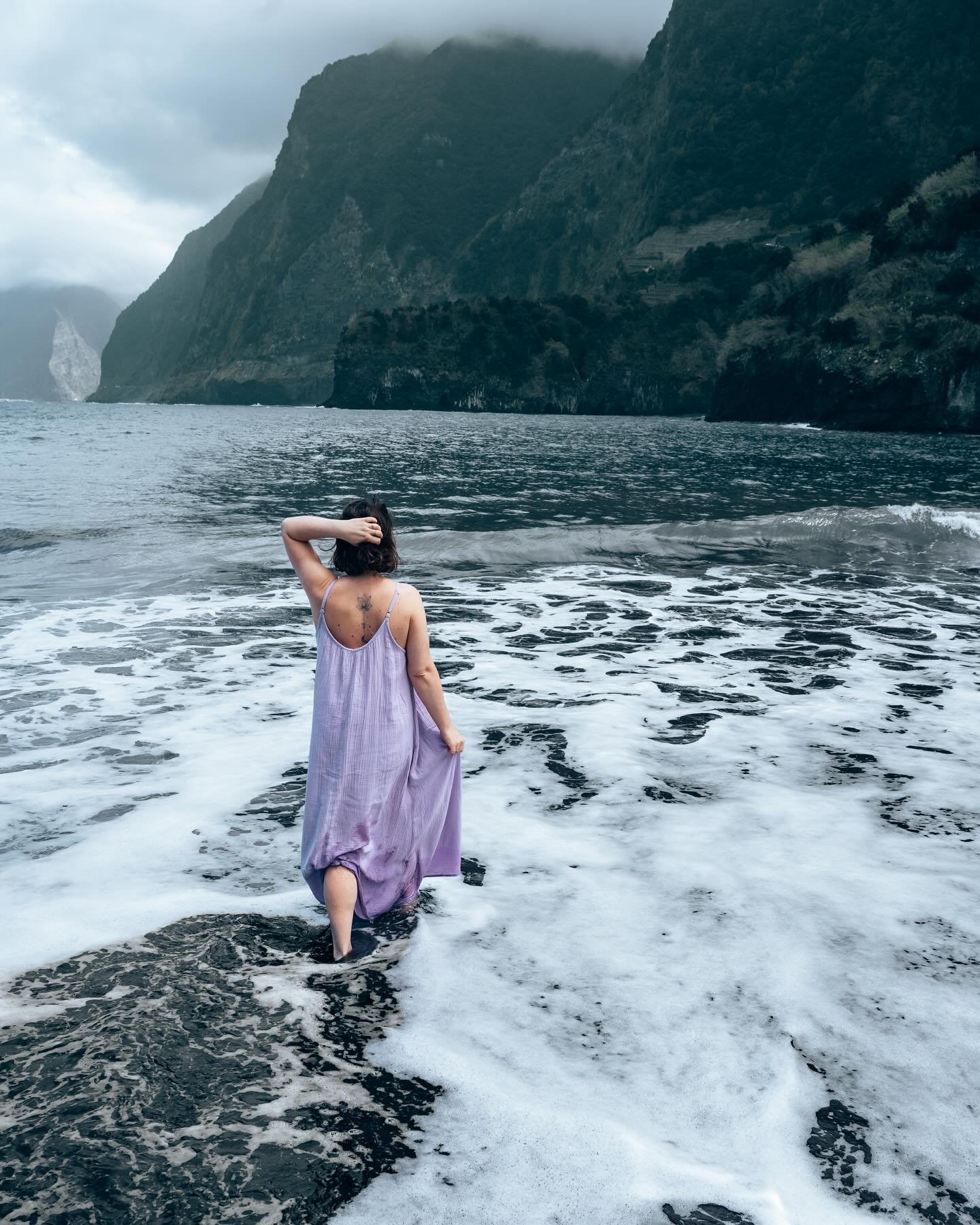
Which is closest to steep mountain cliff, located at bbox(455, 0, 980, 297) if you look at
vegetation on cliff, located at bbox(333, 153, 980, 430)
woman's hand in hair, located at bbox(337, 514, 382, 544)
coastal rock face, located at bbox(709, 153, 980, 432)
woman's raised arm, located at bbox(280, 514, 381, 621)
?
vegetation on cliff, located at bbox(333, 153, 980, 430)

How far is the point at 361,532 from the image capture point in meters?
3.57

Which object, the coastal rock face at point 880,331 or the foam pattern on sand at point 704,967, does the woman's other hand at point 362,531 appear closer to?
the foam pattern on sand at point 704,967

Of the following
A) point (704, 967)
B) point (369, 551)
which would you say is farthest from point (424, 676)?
point (704, 967)

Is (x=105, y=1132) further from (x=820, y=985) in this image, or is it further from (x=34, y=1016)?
(x=820, y=985)

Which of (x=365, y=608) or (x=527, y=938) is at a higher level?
(x=365, y=608)

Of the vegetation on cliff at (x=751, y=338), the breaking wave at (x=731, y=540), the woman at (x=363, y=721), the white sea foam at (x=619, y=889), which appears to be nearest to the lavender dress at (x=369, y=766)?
the woman at (x=363, y=721)

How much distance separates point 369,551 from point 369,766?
0.92 m

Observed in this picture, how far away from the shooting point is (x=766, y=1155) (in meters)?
2.63

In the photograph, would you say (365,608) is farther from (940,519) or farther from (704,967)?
(940,519)

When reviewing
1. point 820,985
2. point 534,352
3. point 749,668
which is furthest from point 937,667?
point 534,352

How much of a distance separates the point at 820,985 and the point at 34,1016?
293 cm

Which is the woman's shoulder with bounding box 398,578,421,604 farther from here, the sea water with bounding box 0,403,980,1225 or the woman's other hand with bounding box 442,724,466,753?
the sea water with bounding box 0,403,980,1225

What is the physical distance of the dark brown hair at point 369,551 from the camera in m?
3.65

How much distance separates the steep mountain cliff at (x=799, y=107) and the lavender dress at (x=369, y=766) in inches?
7335
